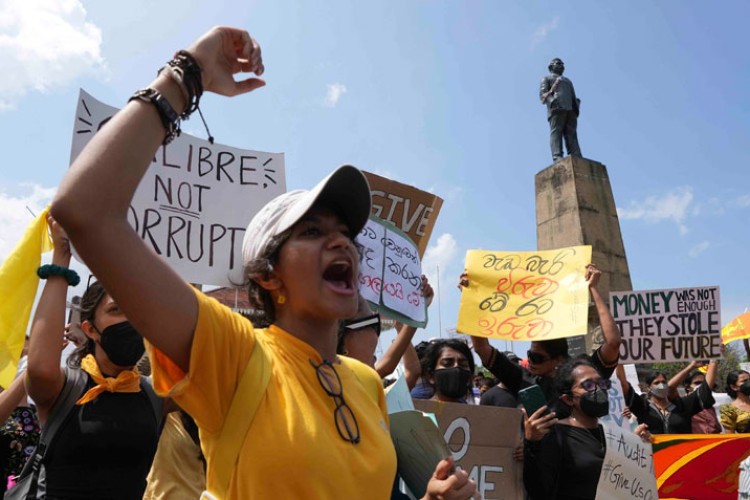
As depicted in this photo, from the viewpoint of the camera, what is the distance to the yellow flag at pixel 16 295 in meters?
2.75

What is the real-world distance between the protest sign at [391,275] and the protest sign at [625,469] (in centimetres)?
133

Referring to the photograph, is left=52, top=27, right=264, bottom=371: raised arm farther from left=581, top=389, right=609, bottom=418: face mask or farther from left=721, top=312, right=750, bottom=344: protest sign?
left=721, top=312, right=750, bottom=344: protest sign

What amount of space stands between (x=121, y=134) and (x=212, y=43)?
0.34 meters

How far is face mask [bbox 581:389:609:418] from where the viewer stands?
369 cm

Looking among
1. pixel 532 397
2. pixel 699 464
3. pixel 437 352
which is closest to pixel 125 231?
pixel 532 397

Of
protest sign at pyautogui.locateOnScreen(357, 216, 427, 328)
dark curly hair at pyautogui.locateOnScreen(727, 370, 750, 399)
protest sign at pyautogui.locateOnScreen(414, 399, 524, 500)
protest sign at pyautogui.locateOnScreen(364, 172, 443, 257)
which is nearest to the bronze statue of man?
dark curly hair at pyautogui.locateOnScreen(727, 370, 750, 399)

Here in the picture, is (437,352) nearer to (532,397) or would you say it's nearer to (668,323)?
(532,397)

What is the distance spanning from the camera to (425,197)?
5.02m

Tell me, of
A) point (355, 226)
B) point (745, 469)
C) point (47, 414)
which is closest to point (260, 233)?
point (355, 226)

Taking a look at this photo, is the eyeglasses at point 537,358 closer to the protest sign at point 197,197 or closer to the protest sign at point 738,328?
the protest sign at point 197,197

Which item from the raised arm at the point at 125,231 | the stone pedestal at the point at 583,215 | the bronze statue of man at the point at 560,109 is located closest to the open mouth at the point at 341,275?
the raised arm at the point at 125,231

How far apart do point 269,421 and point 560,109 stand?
43.7 feet

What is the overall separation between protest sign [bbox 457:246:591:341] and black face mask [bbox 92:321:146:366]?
2.88 m

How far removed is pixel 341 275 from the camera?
151 cm
